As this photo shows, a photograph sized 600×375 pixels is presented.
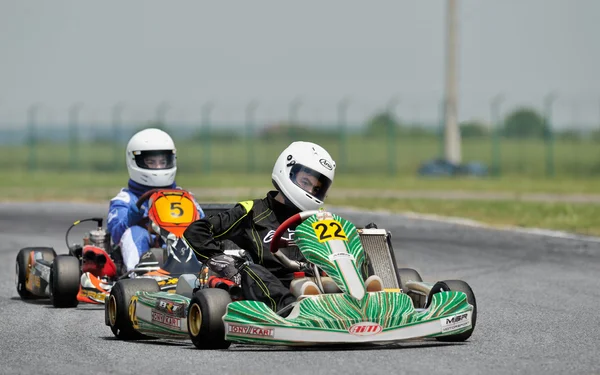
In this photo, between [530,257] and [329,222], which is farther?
[530,257]

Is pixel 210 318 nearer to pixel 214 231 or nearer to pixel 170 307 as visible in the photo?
pixel 170 307

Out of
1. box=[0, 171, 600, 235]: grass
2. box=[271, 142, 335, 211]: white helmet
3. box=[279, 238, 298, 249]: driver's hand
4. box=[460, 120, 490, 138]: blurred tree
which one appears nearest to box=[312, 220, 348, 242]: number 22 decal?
box=[279, 238, 298, 249]: driver's hand

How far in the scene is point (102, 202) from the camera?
22.3 m

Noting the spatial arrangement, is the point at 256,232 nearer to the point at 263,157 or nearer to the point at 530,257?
the point at 530,257

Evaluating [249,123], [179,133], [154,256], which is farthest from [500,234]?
[179,133]

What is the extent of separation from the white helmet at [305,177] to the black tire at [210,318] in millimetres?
955

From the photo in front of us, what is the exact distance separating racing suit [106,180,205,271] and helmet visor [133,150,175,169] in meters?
0.17

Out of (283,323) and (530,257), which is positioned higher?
(283,323)

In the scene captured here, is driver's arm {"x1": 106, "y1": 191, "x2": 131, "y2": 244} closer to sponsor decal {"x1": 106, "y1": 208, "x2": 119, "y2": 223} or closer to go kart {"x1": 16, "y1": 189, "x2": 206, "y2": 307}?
sponsor decal {"x1": 106, "y1": 208, "x2": 119, "y2": 223}

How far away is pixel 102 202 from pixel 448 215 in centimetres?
647

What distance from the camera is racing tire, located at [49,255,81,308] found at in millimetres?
9539

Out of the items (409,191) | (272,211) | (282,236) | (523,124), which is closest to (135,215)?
(272,211)

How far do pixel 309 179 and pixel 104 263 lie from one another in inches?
110

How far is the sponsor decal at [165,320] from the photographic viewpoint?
7.32m
